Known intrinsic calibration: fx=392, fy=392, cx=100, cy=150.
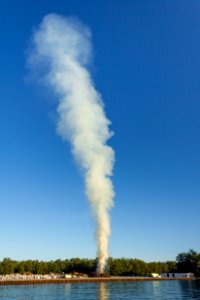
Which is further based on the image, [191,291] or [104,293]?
[191,291]

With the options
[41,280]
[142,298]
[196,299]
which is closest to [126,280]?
[41,280]

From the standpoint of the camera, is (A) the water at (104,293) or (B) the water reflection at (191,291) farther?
(A) the water at (104,293)

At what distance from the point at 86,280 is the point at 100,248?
66.5ft

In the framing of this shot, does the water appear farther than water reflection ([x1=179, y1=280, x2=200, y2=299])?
Yes

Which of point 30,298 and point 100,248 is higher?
point 100,248

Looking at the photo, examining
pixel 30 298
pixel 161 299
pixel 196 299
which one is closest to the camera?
pixel 196 299

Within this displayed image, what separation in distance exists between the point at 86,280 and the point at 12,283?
1070 inches

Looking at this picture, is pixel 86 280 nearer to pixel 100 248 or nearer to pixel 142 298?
pixel 100 248

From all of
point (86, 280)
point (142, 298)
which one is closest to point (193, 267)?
point (86, 280)

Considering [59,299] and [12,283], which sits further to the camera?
[12,283]

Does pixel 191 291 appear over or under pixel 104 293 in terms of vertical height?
over

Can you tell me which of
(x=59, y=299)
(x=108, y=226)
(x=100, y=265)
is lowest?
(x=59, y=299)

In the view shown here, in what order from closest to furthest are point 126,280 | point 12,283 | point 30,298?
point 30,298 → point 12,283 → point 126,280

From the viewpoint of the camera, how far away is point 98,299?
248 ft
